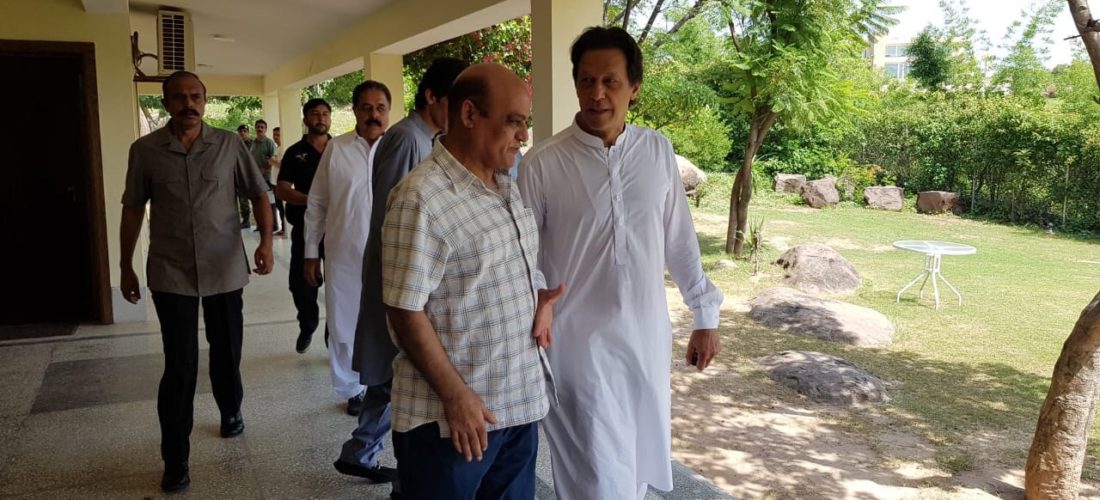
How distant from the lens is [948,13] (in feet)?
81.4

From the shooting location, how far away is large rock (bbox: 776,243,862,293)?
9023 mm

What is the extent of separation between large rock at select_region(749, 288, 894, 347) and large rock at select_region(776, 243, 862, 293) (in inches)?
36.8

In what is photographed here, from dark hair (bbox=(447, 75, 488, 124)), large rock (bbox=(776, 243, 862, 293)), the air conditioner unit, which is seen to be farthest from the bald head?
large rock (bbox=(776, 243, 862, 293))

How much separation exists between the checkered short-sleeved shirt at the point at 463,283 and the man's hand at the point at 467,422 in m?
0.03

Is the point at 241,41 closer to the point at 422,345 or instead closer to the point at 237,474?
the point at 237,474

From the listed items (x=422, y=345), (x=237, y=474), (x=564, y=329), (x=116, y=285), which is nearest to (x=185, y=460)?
(x=237, y=474)

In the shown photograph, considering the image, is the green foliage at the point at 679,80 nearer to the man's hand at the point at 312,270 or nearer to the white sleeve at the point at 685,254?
the man's hand at the point at 312,270

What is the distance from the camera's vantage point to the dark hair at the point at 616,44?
215cm

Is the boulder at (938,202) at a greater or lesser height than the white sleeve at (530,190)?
lesser

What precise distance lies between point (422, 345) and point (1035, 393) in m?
5.66

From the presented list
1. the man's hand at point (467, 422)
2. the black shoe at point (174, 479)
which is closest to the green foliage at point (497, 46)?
the black shoe at point (174, 479)

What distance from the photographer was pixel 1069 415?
3.54m

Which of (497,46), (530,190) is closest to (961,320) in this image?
(497,46)

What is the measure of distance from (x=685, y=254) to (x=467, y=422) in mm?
1043
